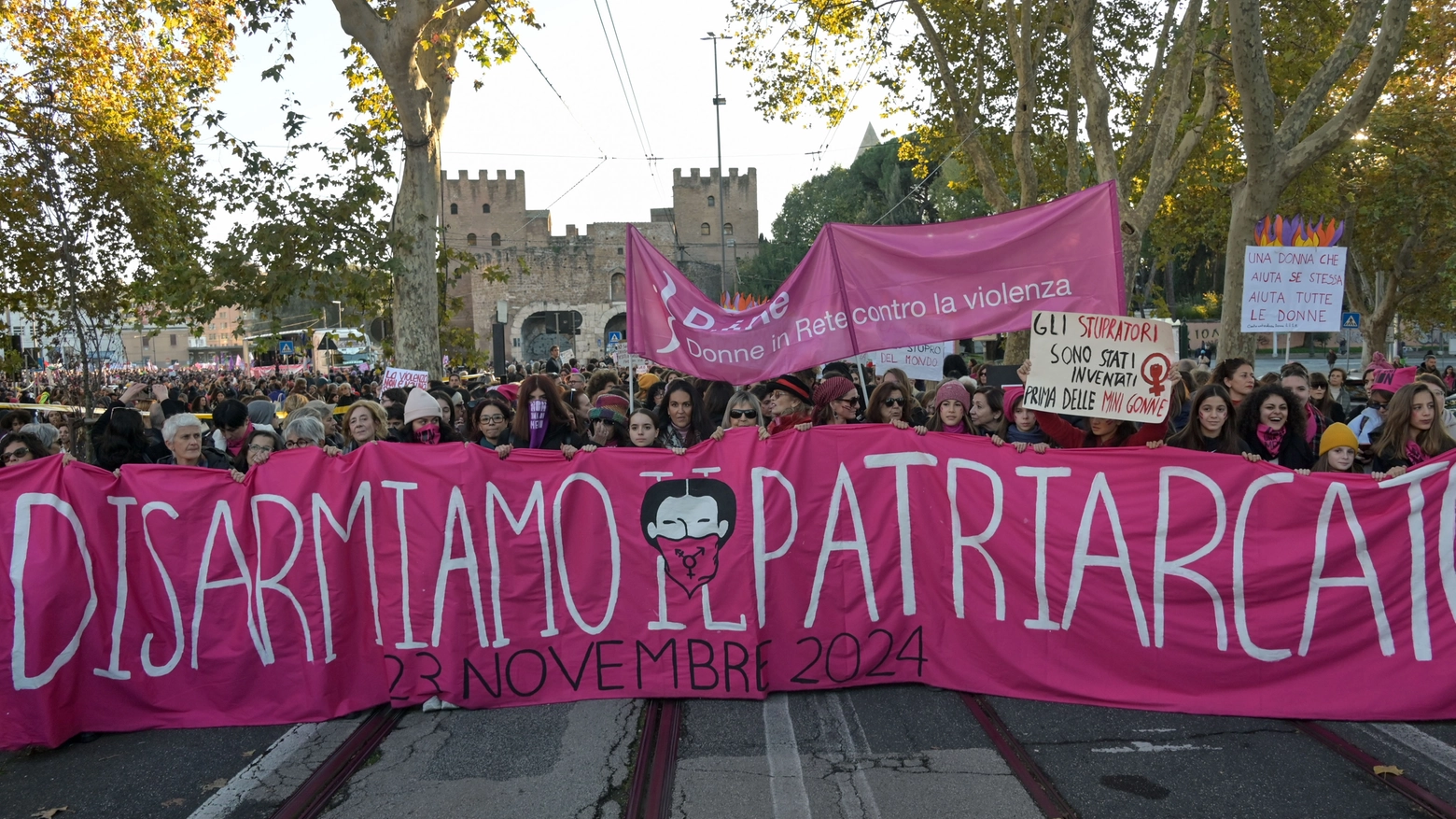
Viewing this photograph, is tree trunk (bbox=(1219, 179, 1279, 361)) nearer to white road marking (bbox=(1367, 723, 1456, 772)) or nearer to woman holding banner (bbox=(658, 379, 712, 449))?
woman holding banner (bbox=(658, 379, 712, 449))

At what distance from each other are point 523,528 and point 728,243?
242 ft

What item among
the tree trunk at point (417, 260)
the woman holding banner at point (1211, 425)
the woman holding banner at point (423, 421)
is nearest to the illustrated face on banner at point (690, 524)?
the woman holding banner at point (423, 421)

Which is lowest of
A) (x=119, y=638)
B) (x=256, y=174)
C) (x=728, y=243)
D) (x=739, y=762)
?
(x=739, y=762)

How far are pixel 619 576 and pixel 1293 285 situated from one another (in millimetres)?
7947

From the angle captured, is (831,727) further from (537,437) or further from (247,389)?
(247,389)

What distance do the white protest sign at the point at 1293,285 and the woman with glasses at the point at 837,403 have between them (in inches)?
201

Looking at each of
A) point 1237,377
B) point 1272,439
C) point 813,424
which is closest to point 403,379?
point 813,424

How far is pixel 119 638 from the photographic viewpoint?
5648mm

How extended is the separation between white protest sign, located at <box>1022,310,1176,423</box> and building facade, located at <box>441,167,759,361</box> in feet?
175

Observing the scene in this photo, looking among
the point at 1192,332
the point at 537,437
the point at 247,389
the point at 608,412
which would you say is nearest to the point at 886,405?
the point at 608,412

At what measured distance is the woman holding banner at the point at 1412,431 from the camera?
5.94 meters

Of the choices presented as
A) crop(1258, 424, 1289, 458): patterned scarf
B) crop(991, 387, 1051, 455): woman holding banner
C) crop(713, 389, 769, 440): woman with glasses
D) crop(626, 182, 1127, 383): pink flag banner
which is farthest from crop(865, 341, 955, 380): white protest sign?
crop(626, 182, 1127, 383): pink flag banner

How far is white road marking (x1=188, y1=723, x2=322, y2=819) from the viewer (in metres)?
4.59

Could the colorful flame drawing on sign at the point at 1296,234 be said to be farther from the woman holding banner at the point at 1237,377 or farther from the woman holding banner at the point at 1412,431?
the woman holding banner at the point at 1412,431
